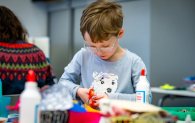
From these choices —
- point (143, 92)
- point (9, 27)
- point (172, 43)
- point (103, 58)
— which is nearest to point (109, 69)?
point (103, 58)

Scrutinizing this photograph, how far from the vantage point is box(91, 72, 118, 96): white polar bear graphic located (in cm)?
116

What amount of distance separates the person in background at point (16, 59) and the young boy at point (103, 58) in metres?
0.46

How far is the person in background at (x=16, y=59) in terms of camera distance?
1.49 metres

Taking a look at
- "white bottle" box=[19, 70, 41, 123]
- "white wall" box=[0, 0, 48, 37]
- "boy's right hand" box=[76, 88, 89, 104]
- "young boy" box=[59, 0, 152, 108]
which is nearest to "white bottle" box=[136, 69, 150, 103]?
"young boy" box=[59, 0, 152, 108]

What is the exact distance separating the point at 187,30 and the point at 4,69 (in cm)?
265

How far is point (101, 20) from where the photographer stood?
1.05 meters

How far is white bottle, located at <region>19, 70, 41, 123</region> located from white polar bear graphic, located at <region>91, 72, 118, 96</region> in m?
0.63

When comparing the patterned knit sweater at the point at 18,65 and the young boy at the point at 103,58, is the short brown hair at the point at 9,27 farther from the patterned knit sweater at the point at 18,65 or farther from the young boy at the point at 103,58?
the young boy at the point at 103,58

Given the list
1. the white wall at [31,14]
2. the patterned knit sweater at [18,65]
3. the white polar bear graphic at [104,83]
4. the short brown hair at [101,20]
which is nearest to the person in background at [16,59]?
the patterned knit sweater at [18,65]

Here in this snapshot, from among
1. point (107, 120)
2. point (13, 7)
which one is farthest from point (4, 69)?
point (13, 7)

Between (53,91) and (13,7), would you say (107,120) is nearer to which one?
(53,91)

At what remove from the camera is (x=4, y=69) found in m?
1.47

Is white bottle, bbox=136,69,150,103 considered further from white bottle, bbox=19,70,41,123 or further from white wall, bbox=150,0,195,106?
white wall, bbox=150,0,195,106

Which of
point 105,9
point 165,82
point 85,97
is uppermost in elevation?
point 105,9
